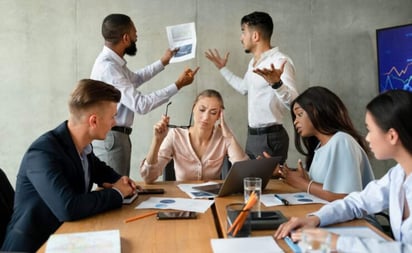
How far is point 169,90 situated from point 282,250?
194 cm

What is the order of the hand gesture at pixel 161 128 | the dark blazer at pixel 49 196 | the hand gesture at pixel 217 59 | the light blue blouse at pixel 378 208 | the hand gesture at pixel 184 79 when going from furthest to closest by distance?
the hand gesture at pixel 217 59, the hand gesture at pixel 184 79, the hand gesture at pixel 161 128, the dark blazer at pixel 49 196, the light blue blouse at pixel 378 208

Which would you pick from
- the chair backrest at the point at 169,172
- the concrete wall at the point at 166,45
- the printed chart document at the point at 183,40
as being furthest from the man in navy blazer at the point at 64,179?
the concrete wall at the point at 166,45

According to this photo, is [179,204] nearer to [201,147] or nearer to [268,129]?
[201,147]

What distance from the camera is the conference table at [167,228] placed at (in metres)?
1.31

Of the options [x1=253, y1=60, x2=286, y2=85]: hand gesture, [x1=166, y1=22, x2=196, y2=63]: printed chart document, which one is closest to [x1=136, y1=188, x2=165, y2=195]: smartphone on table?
[x1=253, y1=60, x2=286, y2=85]: hand gesture

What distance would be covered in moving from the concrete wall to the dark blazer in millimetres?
1967

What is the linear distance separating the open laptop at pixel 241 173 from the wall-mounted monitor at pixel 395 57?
1.95m

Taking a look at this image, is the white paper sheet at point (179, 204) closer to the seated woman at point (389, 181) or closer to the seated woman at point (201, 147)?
the seated woman at point (389, 181)

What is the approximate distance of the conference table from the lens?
4.30 feet

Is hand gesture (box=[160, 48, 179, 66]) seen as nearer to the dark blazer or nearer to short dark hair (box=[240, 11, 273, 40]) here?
short dark hair (box=[240, 11, 273, 40])

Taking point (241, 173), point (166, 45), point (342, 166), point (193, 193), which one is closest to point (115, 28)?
point (166, 45)

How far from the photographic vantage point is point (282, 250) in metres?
1.25

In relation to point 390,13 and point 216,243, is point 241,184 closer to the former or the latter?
point 216,243

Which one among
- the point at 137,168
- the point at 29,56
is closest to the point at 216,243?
the point at 137,168
